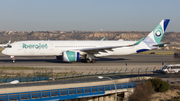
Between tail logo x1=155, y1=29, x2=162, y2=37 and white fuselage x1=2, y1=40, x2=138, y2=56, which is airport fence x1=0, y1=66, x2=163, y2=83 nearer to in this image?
white fuselage x1=2, y1=40, x2=138, y2=56

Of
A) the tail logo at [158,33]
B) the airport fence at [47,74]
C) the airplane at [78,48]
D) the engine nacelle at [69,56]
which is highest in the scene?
the tail logo at [158,33]

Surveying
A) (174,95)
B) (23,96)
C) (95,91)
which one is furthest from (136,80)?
(23,96)

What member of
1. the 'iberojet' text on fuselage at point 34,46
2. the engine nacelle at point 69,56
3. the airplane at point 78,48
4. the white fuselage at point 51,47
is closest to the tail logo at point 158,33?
the airplane at point 78,48

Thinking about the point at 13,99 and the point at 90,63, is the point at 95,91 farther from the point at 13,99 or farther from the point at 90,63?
the point at 90,63

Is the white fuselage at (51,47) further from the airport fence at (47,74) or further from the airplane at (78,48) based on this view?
the airport fence at (47,74)

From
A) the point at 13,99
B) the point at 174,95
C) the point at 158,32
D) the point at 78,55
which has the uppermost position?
the point at 158,32

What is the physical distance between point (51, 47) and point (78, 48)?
20.1 ft

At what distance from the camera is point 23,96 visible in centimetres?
2206

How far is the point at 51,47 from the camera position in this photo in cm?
4841

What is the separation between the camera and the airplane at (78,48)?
4754cm

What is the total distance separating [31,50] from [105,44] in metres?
17.0

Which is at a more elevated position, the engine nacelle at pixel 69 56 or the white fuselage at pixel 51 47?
the white fuselage at pixel 51 47

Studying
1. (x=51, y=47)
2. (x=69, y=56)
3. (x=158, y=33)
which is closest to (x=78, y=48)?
(x=69, y=56)

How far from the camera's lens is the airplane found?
156ft
